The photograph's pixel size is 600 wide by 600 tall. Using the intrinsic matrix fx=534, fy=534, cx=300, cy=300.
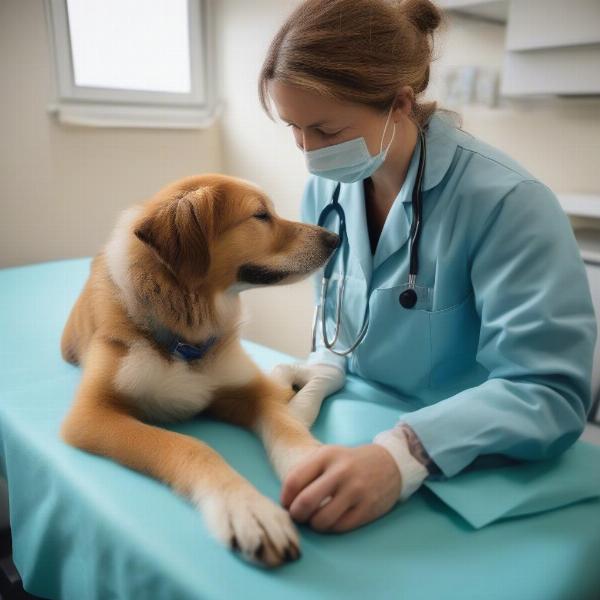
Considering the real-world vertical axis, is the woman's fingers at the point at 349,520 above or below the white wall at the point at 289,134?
below

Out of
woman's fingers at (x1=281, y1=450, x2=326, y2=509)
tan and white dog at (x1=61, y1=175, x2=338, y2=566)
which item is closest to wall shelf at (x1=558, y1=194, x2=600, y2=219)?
tan and white dog at (x1=61, y1=175, x2=338, y2=566)

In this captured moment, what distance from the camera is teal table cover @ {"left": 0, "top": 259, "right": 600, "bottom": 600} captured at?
709 millimetres

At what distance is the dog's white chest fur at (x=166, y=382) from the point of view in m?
1.10

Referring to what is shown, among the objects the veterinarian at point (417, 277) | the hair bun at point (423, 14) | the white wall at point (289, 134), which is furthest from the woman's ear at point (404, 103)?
the white wall at point (289, 134)

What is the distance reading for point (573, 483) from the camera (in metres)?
0.89

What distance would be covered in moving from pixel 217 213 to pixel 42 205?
2.01 metres

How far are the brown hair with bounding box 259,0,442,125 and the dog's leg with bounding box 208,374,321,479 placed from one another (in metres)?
0.66

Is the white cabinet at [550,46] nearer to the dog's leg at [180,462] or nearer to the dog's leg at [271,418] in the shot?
the dog's leg at [271,418]

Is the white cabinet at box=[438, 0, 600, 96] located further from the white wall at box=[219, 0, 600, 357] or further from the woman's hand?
the woman's hand

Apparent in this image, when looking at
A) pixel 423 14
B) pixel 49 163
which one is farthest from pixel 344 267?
pixel 49 163

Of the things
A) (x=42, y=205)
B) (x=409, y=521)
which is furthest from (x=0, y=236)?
(x=409, y=521)

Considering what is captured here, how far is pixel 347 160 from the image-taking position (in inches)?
48.5

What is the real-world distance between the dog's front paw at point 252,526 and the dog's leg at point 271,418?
14 centimetres

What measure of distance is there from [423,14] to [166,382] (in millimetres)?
994
